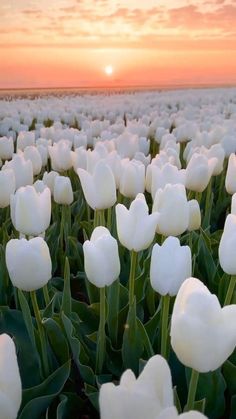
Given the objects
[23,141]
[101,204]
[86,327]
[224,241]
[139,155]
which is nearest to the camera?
[224,241]

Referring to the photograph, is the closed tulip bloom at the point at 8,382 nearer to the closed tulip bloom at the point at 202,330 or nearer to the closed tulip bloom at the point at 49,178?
the closed tulip bloom at the point at 202,330

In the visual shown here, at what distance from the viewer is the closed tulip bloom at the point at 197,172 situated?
8.13 feet

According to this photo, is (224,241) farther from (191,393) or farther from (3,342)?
(3,342)

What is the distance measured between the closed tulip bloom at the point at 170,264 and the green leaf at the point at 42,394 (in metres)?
0.36

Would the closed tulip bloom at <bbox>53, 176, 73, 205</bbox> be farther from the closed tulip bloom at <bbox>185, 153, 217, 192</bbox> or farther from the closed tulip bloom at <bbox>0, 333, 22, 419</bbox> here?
the closed tulip bloom at <bbox>0, 333, 22, 419</bbox>

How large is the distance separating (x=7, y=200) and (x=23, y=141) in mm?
Answer: 1877

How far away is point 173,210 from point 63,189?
2.82 ft

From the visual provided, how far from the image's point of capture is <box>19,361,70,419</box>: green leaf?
1.42 m

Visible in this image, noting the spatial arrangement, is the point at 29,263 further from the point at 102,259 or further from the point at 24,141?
the point at 24,141

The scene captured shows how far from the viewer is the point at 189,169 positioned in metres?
2.52

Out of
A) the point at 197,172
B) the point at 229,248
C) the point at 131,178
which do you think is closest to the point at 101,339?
the point at 229,248

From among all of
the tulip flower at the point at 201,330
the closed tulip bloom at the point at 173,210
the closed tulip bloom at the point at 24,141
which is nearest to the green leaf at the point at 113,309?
the closed tulip bloom at the point at 173,210

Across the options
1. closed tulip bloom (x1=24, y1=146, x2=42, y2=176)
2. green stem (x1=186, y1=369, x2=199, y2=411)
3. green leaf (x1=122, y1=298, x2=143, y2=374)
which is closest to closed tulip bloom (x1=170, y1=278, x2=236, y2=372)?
green stem (x1=186, y1=369, x2=199, y2=411)

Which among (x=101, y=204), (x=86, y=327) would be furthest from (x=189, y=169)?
(x=86, y=327)
